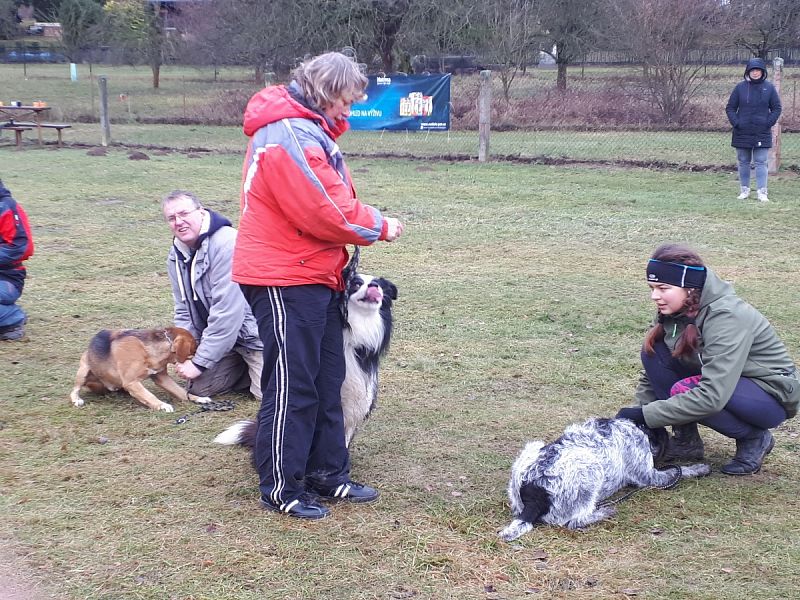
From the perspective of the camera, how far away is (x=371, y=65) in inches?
1134

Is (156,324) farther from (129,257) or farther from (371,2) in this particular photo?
(371,2)

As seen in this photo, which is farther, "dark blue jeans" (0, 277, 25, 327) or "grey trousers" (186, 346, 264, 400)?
"dark blue jeans" (0, 277, 25, 327)

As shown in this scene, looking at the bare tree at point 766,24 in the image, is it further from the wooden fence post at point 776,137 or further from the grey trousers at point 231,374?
the grey trousers at point 231,374

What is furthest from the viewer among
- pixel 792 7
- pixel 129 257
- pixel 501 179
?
pixel 792 7

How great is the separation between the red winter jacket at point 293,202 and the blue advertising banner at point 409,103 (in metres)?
15.0

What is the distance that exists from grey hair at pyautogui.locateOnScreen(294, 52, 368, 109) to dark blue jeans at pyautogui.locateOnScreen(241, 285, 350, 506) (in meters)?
0.77

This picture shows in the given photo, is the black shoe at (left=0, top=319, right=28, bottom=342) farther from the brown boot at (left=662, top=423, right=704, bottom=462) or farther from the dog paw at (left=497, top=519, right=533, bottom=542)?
the brown boot at (left=662, top=423, right=704, bottom=462)

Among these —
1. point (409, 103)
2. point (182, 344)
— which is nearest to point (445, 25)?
point (409, 103)

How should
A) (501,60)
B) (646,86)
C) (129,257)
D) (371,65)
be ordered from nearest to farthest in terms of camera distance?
(129,257)
(646,86)
(501,60)
(371,65)

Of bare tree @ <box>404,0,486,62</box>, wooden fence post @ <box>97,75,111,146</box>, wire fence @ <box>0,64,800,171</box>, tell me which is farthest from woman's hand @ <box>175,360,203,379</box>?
bare tree @ <box>404,0,486,62</box>

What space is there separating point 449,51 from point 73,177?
16.8 metres

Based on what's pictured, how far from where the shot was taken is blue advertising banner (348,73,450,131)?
59.6 feet

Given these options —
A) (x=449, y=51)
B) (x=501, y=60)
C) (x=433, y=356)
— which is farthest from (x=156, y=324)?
(x=449, y=51)

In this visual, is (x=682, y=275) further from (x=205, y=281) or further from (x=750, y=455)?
(x=205, y=281)
